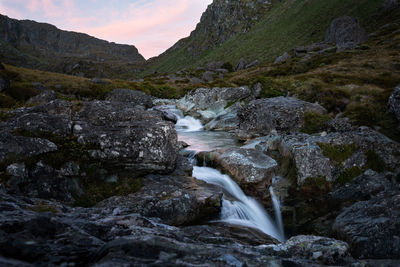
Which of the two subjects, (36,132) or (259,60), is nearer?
(36,132)

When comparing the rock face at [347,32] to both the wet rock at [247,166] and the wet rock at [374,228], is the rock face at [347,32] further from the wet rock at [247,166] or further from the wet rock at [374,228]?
the wet rock at [374,228]

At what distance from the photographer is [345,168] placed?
10.3m

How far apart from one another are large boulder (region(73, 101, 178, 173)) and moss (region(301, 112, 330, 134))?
1127 centimetres

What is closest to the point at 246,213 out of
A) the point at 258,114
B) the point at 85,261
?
the point at 85,261

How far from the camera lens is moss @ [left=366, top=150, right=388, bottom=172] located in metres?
10.1

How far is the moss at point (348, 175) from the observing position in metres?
9.99

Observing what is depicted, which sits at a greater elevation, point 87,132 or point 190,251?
point 87,132

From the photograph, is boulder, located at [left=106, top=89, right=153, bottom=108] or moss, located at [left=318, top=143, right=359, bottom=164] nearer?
moss, located at [left=318, top=143, right=359, bottom=164]

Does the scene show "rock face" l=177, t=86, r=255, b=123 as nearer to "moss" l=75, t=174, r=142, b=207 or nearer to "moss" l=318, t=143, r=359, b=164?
"moss" l=318, t=143, r=359, b=164

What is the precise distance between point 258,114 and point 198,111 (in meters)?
10.8

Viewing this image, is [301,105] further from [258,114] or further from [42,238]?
[42,238]

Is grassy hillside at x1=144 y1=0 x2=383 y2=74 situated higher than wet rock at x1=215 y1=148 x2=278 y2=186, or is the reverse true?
grassy hillside at x1=144 y1=0 x2=383 y2=74

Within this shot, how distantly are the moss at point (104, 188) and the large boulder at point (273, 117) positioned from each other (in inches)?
449

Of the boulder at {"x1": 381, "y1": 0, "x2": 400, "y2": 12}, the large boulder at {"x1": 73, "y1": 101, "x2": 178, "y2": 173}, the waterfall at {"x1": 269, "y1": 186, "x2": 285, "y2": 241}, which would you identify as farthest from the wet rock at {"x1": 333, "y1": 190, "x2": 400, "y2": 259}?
the boulder at {"x1": 381, "y1": 0, "x2": 400, "y2": 12}
